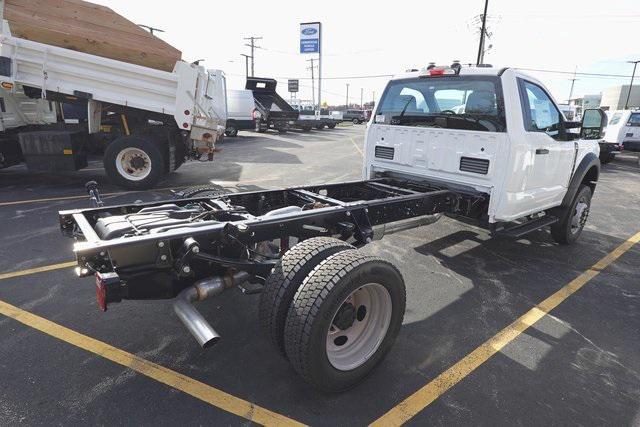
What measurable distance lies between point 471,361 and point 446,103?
3062 mm

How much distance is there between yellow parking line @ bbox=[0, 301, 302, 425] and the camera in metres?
2.43

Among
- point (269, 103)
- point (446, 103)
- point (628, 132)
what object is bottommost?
point (628, 132)

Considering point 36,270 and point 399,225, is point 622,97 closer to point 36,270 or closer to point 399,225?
point 399,225

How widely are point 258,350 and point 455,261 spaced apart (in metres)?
2.88

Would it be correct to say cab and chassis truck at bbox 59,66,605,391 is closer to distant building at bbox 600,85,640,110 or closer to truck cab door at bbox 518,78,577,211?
truck cab door at bbox 518,78,577,211

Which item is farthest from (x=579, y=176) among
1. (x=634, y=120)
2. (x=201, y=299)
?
(x=634, y=120)

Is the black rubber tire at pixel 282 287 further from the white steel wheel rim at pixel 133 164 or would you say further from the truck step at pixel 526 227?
the white steel wheel rim at pixel 133 164

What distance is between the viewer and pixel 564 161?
5.07m

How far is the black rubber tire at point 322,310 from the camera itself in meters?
2.30

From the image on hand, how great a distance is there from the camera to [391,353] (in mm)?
3062

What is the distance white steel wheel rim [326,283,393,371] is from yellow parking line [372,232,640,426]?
0.38 meters

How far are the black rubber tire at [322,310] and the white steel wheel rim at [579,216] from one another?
4471mm

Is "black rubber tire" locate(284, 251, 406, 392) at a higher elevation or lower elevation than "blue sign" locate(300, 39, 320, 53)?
lower

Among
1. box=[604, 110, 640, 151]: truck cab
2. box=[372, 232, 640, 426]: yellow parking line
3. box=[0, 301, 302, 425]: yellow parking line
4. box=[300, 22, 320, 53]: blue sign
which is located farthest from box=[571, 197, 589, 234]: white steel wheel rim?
box=[300, 22, 320, 53]: blue sign
